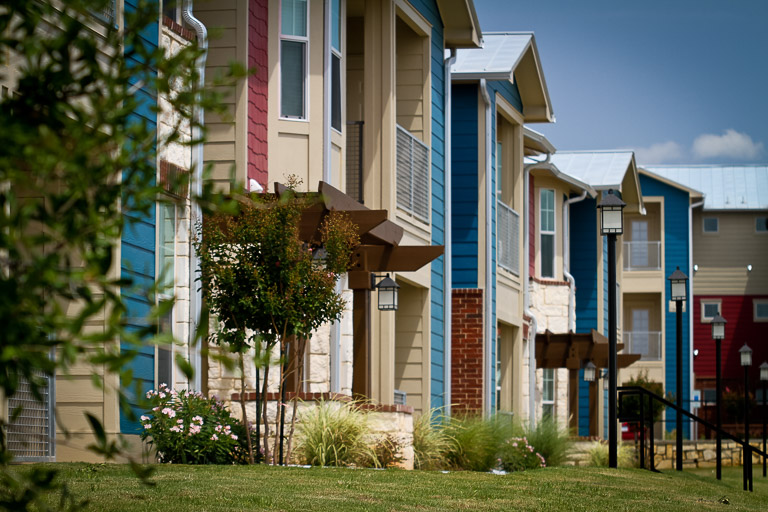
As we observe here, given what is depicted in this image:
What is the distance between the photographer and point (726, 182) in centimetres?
4725

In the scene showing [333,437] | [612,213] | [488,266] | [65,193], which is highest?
[612,213]

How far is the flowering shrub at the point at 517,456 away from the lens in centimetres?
1608

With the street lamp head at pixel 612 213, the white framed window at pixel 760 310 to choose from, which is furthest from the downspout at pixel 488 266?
the white framed window at pixel 760 310

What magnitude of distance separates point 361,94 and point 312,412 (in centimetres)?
603

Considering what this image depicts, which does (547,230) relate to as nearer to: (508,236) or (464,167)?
(508,236)

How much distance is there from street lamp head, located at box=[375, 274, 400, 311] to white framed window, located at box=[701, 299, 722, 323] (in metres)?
33.1

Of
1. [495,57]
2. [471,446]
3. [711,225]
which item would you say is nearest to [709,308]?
[711,225]

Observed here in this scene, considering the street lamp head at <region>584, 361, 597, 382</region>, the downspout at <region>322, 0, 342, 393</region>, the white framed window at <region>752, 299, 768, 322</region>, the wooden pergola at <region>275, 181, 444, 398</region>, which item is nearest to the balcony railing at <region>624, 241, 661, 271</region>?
the white framed window at <region>752, 299, 768, 322</region>

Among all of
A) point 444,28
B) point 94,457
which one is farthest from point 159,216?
point 444,28

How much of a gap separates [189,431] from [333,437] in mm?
1659

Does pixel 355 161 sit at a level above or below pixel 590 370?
above

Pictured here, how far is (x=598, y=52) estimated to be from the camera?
2514 inches

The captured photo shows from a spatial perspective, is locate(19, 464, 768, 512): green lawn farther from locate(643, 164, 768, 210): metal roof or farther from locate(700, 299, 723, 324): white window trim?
locate(643, 164, 768, 210): metal roof

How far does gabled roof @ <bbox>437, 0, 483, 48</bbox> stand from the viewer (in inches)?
710
